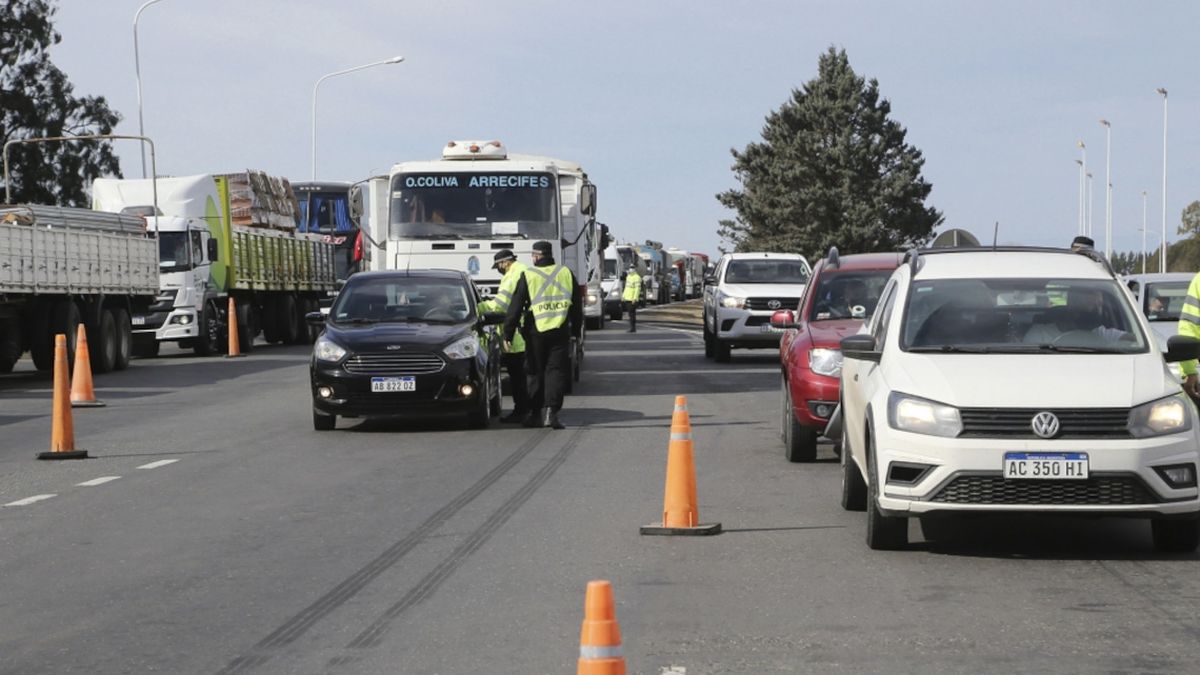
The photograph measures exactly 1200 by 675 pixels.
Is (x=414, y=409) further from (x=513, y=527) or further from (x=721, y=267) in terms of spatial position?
(x=721, y=267)

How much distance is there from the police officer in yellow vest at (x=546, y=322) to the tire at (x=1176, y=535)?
8613 mm

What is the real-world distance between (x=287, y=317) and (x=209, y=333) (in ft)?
21.1

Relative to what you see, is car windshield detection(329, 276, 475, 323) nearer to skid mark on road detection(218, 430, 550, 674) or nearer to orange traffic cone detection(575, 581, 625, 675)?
skid mark on road detection(218, 430, 550, 674)

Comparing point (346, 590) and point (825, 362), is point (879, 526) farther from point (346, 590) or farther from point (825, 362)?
point (825, 362)

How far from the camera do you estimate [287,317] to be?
1677 inches

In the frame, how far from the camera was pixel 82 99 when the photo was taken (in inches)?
A: 2997

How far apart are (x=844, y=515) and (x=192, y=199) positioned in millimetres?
27068

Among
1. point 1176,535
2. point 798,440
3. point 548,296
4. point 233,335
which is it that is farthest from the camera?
point 233,335

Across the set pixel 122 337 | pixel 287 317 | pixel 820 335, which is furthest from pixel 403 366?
pixel 287 317

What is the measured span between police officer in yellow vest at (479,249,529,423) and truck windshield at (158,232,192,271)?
58.3 ft

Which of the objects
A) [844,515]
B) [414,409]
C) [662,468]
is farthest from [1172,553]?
[414,409]

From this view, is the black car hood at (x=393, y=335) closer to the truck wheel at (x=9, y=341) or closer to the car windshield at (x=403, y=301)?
the car windshield at (x=403, y=301)

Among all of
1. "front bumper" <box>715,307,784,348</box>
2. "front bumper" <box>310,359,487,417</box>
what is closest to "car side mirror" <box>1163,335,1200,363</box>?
"front bumper" <box>310,359,487,417</box>

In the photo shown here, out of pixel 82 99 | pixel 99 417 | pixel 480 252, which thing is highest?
pixel 82 99
